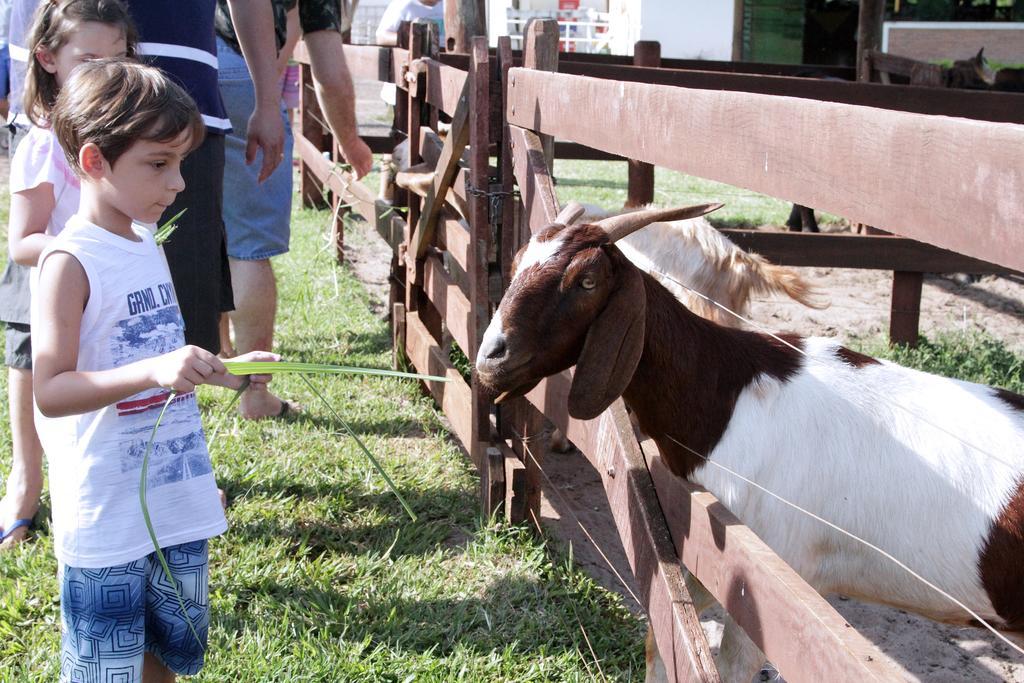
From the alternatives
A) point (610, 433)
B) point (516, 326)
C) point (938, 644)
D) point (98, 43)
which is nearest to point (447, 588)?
point (610, 433)

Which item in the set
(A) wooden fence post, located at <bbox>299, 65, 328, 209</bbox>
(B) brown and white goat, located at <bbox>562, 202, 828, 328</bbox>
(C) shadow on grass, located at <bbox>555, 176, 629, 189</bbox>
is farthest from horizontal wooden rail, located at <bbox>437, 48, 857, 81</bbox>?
(C) shadow on grass, located at <bbox>555, 176, 629, 189</bbox>

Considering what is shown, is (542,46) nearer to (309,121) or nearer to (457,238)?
(457,238)

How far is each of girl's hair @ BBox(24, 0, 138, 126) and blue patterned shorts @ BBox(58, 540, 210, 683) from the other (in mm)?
1274

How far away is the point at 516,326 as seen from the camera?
7.75 feet

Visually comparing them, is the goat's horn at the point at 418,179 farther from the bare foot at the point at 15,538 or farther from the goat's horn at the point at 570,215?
the bare foot at the point at 15,538

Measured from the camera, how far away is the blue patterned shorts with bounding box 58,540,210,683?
2.23 meters

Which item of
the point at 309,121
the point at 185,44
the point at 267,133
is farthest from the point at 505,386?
the point at 309,121

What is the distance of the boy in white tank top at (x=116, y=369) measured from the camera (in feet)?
7.06

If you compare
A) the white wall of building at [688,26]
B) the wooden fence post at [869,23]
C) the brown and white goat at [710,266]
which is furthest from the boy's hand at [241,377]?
the white wall of building at [688,26]

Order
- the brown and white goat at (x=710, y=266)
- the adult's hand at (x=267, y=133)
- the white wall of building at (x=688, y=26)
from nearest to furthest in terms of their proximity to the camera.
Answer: the adult's hand at (x=267, y=133)
the brown and white goat at (x=710, y=266)
the white wall of building at (x=688, y=26)

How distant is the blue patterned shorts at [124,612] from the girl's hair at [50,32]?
127 centimetres

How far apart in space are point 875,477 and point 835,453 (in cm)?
11

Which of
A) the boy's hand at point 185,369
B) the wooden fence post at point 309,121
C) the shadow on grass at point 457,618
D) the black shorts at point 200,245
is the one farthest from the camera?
the wooden fence post at point 309,121

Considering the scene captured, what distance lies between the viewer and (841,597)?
3.53 meters
